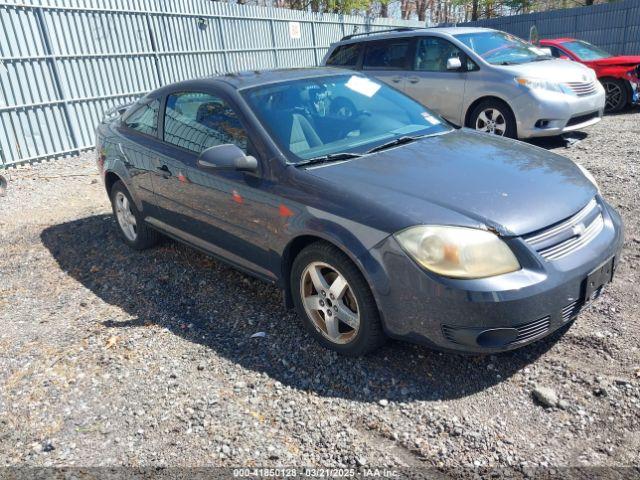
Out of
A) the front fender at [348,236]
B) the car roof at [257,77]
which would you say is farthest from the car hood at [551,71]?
the front fender at [348,236]

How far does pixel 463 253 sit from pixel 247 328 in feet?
5.48

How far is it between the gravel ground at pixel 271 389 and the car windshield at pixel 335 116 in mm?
1206

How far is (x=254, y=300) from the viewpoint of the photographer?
4016 mm

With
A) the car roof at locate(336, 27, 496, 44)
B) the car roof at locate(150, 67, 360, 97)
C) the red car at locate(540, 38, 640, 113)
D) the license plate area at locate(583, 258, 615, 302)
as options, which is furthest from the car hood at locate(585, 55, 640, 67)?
the license plate area at locate(583, 258, 615, 302)

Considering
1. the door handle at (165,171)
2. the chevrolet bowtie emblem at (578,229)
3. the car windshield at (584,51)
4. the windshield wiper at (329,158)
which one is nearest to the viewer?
the chevrolet bowtie emblem at (578,229)

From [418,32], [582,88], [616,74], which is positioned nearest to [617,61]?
[616,74]

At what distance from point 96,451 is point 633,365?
284cm

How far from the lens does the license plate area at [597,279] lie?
2.83m

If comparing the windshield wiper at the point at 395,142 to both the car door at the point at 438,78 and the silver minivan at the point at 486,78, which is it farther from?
the car door at the point at 438,78

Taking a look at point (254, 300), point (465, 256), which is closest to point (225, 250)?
point (254, 300)

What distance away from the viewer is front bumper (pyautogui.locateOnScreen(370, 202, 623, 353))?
2.59 m

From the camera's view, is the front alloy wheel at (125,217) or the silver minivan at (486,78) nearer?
the front alloy wheel at (125,217)

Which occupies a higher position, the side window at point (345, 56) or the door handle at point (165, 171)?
the side window at point (345, 56)

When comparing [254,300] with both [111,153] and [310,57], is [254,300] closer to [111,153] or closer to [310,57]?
[111,153]
